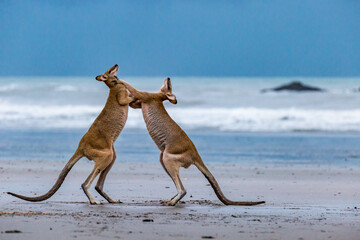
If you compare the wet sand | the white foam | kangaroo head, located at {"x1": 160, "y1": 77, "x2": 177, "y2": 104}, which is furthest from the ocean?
kangaroo head, located at {"x1": 160, "y1": 77, "x2": 177, "y2": 104}

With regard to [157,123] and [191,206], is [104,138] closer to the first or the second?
[157,123]

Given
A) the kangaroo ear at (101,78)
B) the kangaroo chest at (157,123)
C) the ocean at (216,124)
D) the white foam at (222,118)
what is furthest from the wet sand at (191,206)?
the white foam at (222,118)

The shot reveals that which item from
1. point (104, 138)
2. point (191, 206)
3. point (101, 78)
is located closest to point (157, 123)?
point (104, 138)

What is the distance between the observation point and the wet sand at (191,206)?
233 inches

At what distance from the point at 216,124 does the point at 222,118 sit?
1.88 m

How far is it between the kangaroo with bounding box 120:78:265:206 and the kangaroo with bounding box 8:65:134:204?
17 centimetres

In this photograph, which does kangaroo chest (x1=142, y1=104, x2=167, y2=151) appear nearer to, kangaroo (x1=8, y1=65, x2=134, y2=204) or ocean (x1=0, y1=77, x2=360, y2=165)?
kangaroo (x1=8, y1=65, x2=134, y2=204)

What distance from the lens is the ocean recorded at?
14.9 meters

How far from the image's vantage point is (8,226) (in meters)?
6.06

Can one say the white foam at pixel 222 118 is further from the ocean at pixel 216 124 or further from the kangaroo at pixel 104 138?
the kangaroo at pixel 104 138

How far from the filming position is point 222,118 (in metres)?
25.3

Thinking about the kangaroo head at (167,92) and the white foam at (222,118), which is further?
the white foam at (222,118)

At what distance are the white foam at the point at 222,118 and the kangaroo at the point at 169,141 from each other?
13662mm

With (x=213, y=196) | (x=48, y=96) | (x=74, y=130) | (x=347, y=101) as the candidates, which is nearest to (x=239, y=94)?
(x=347, y=101)
